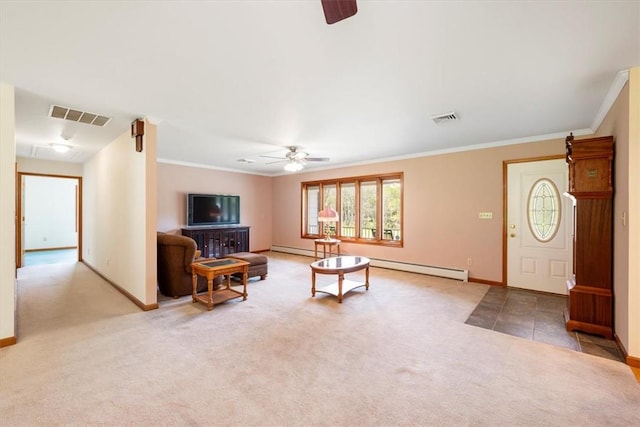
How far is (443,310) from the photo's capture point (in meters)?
3.60

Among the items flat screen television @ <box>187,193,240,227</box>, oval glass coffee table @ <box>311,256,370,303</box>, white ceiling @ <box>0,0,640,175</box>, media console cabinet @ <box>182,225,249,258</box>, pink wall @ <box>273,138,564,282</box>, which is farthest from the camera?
flat screen television @ <box>187,193,240,227</box>

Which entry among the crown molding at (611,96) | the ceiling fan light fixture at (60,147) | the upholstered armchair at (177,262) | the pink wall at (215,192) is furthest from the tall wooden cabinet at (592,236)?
the ceiling fan light fixture at (60,147)

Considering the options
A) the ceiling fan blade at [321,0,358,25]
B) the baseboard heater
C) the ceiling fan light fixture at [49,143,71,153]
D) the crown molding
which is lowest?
the baseboard heater

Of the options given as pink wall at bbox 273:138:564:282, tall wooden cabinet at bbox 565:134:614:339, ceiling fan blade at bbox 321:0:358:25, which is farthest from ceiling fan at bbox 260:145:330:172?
ceiling fan blade at bbox 321:0:358:25

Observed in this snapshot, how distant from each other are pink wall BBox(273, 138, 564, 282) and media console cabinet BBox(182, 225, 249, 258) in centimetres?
311

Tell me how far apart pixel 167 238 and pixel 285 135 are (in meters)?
2.33

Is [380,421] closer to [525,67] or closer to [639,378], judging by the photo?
[639,378]

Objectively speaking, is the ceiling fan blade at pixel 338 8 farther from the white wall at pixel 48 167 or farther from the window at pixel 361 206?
the white wall at pixel 48 167

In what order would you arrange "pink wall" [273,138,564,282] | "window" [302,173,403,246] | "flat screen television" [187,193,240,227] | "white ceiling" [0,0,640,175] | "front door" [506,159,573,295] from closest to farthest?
"white ceiling" [0,0,640,175] < "front door" [506,159,573,295] < "pink wall" [273,138,564,282] < "window" [302,173,403,246] < "flat screen television" [187,193,240,227]

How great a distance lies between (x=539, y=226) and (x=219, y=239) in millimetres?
6342

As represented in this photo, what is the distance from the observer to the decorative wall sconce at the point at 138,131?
136 inches

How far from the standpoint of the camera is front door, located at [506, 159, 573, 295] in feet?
13.9

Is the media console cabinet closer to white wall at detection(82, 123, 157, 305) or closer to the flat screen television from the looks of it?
the flat screen television

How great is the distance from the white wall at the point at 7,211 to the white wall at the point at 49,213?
7.28m
